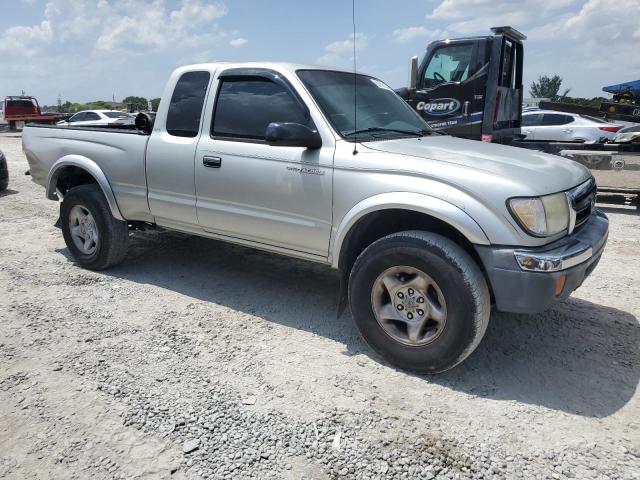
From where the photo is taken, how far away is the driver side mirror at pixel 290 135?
347 centimetres

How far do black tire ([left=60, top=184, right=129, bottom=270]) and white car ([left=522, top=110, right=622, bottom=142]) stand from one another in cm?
1201

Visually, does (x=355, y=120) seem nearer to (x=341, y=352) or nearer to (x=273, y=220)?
(x=273, y=220)

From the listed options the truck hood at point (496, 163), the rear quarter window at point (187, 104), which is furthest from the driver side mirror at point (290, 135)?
the rear quarter window at point (187, 104)

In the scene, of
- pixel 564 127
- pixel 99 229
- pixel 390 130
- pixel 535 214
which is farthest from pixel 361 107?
pixel 564 127

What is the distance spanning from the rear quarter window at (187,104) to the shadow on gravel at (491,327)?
4.79ft

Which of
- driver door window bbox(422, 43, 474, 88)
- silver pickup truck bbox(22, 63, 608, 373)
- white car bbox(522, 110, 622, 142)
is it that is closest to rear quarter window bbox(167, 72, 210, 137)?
silver pickup truck bbox(22, 63, 608, 373)

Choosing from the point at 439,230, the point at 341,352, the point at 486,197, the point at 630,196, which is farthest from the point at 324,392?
the point at 630,196

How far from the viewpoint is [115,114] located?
69.0 ft

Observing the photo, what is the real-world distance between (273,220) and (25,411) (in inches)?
77.2

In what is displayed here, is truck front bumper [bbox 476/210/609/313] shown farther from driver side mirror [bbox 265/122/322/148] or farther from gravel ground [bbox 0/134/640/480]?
driver side mirror [bbox 265/122/322/148]

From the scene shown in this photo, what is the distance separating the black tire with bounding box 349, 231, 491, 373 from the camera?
9.99ft

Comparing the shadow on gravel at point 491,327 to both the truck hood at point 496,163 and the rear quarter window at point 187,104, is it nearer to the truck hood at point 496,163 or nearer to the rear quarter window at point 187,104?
the truck hood at point 496,163

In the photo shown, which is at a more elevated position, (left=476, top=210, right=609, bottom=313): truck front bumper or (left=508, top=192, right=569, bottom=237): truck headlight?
(left=508, top=192, right=569, bottom=237): truck headlight

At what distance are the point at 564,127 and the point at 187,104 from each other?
13.1 metres
